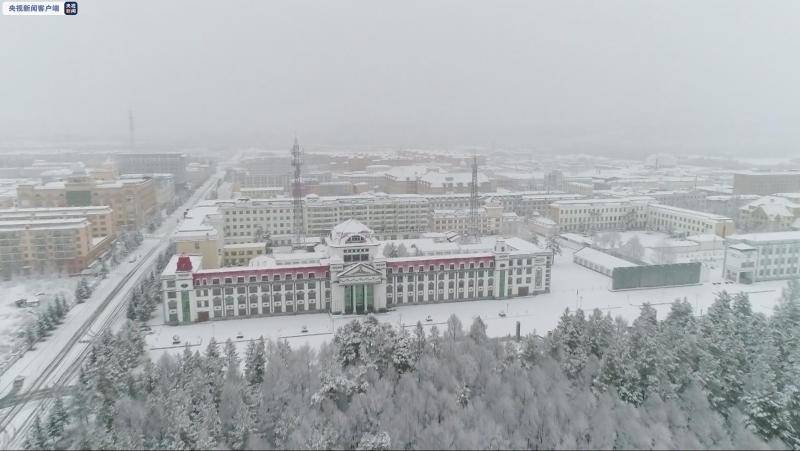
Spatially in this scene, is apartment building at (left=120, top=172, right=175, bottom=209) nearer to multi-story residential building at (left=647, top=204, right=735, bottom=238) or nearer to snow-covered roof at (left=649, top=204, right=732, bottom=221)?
multi-story residential building at (left=647, top=204, right=735, bottom=238)

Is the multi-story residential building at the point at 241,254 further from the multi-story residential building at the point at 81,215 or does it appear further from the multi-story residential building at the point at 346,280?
the multi-story residential building at the point at 81,215

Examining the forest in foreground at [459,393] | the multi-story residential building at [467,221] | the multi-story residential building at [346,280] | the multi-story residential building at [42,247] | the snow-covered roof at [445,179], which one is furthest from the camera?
the snow-covered roof at [445,179]

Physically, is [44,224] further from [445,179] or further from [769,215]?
[769,215]

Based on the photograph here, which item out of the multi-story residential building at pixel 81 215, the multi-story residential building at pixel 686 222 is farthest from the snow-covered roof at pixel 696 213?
the multi-story residential building at pixel 81 215

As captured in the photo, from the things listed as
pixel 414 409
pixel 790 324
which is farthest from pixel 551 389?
pixel 790 324

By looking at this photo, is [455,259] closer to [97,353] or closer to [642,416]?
[642,416]

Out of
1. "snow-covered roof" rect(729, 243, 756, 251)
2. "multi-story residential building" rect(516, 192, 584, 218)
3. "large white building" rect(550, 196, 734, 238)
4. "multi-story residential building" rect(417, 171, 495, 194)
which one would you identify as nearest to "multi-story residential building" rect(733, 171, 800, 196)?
"large white building" rect(550, 196, 734, 238)
